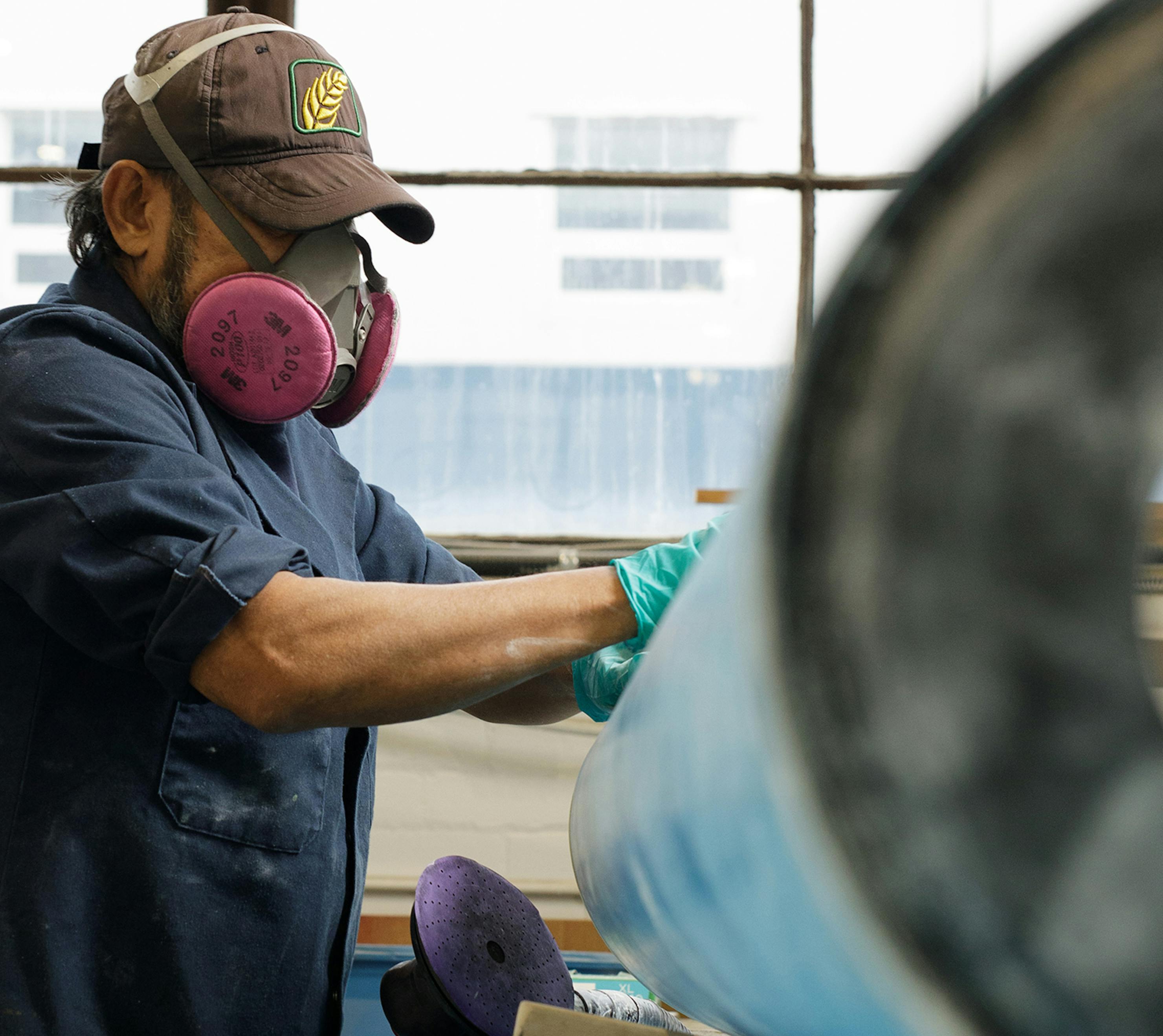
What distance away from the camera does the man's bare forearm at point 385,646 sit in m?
0.77

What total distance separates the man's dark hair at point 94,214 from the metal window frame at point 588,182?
1588 mm

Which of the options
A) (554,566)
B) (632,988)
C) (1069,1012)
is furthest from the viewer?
(554,566)

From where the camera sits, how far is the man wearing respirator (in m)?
0.78

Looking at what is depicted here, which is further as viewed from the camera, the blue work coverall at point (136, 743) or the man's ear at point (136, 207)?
the man's ear at point (136, 207)

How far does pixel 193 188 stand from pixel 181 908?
2.25 feet

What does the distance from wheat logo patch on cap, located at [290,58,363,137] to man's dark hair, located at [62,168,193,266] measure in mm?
138

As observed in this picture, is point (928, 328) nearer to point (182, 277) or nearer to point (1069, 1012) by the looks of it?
point (1069, 1012)

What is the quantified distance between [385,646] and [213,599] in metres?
0.13

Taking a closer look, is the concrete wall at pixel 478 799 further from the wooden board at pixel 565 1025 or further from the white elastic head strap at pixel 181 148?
the wooden board at pixel 565 1025

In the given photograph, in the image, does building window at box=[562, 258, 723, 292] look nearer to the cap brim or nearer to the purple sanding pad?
the cap brim

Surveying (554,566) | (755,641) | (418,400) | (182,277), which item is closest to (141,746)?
(182,277)

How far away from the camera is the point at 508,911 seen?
3.31 ft

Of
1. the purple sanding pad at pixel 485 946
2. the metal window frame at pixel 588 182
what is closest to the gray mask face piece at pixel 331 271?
the purple sanding pad at pixel 485 946

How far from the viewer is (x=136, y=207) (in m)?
1.08
